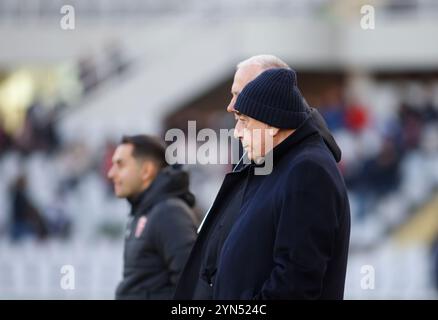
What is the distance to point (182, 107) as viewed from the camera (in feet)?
63.6

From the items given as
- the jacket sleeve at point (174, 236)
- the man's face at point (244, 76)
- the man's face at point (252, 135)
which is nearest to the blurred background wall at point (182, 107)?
the jacket sleeve at point (174, 236)

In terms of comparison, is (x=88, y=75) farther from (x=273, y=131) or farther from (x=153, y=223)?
(x=273, y=131)

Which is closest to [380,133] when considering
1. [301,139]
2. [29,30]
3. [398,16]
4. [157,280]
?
[398,16]

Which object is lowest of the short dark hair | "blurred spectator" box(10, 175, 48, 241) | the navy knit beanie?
"blurred spectator" box(10, 175, 48, 241)

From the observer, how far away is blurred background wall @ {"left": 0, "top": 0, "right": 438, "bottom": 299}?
15664mm

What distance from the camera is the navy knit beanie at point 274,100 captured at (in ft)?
14.9

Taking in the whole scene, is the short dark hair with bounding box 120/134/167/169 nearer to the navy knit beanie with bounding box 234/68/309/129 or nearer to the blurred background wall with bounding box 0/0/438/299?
the navy knit beanie with bounding box 234/68/309/129

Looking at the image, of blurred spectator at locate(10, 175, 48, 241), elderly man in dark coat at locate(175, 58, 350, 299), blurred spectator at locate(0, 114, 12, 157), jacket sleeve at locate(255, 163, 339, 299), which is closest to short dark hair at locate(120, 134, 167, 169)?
elderly man in dark coat at locate(175, 58, 350, 299)

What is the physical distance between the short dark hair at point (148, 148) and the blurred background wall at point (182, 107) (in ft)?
25.2

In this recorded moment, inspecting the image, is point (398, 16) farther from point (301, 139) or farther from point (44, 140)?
point (301, 139)

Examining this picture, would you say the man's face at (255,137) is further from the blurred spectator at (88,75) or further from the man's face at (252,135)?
the blurred spectator at (88,75)

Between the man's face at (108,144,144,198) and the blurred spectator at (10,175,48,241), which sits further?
the blurred spectator at (10,175,48,241)

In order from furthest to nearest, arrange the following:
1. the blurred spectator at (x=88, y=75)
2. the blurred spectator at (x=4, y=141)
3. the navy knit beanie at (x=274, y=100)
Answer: the blurred spectator at (x=88, y=75)
the blurred spectator at (x=4, y=141)
the navy knit beanie at (x=274, y=100)
